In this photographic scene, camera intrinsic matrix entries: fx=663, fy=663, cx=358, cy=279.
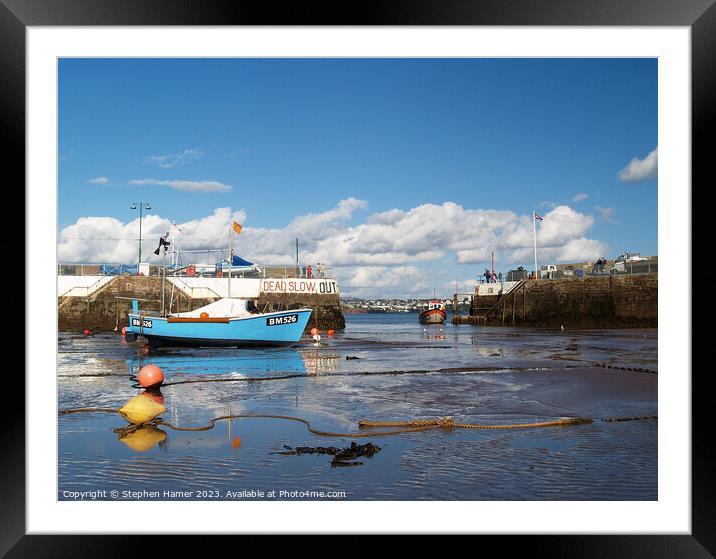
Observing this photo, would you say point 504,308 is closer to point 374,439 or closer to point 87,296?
point 87,296

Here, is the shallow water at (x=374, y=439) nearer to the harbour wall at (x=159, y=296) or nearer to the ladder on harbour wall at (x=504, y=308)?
the harbour wall at (x=159, y=296)

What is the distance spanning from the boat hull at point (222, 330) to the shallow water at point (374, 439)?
6.02 metres

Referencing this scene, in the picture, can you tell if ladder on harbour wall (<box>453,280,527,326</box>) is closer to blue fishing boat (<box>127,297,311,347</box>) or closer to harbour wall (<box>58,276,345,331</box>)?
harbour wall (<box>58,276,345,331</box>)

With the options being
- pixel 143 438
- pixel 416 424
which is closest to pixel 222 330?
pixel 143 438

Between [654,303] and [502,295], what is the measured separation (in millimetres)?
12811

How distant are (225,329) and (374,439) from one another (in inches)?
566

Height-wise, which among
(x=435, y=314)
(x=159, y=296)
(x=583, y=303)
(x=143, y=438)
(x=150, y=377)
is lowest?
(x=435, y=314)

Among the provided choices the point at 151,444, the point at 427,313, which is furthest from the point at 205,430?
the point at 427,313

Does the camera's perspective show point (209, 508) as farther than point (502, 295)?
No

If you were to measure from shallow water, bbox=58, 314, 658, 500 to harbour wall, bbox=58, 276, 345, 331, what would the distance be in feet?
71.9

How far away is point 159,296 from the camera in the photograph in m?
36.9

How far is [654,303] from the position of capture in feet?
112
